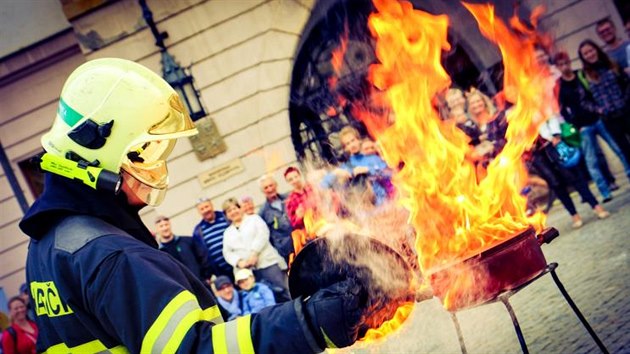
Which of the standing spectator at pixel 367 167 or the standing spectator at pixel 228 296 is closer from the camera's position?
the standing spectator at pixel 367 167

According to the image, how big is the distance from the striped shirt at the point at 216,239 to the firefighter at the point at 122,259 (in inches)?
180

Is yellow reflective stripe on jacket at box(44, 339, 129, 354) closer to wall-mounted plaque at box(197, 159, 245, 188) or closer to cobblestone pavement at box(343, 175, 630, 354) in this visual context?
cobblestone pavement at box(343, 175, 630, 354)

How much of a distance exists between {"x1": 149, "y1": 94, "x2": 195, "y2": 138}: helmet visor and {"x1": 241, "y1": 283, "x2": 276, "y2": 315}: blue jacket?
13.3ft

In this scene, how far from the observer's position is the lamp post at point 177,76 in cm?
898

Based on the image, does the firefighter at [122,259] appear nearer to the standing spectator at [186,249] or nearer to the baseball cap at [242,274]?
the baseball cap at [242,274]

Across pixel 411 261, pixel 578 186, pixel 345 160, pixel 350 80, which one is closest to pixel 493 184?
pixel 411 261

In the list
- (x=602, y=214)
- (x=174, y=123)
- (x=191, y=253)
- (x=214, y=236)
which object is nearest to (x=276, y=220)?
(x=214, y=236)

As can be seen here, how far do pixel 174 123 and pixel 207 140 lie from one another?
7.08 metres

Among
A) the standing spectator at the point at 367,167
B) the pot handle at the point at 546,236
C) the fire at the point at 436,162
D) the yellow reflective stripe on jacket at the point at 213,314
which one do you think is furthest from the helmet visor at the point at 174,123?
the standing spectator at the point at 367,167

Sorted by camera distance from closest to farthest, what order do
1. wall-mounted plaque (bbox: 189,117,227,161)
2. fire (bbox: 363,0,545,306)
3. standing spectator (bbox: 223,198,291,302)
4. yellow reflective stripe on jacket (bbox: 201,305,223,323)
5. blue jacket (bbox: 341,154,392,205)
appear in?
yellow reflective stripe on jacket (bbox: 201,305,223,323) → fire (bbox: 363,0,545,306) → blue jacket (bbox: 341,154,392,205) → standing spectator (bbox: 223,198,291,302) → wall-mounted plaque (bbox: 189,117,227,161)

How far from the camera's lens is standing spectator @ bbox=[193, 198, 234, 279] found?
6852 mm

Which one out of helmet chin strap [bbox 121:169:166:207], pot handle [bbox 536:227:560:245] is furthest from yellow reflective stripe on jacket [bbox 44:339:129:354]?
pot handle [bbox 536:227:560:245]

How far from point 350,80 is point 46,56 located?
5270 millimetres

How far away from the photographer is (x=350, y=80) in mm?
10688
